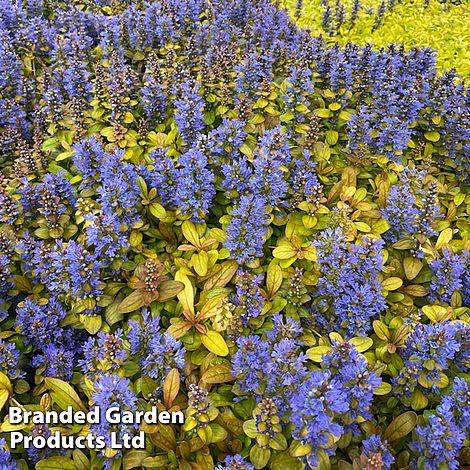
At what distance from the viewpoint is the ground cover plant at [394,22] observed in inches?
254

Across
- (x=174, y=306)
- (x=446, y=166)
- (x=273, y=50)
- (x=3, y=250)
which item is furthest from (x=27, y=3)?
(x=446, y=166)

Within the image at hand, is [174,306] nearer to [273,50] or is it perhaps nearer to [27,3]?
[273,50]

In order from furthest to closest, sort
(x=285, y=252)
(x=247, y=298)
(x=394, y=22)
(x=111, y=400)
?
1. (x=394, y=22)
2. (x=285, y=252)
3. (x=247, y=298)
4. (x=111, y=400)

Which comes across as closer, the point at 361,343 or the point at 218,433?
the point at 218,433

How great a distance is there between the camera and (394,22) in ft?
22.6

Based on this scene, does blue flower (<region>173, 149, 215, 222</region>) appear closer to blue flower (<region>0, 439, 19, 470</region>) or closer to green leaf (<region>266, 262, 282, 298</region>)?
green leaf (<region>266, 262, 282, 298</region>)

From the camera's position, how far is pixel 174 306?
331cm

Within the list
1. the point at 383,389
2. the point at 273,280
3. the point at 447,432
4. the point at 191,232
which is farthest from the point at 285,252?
the point at 447,432

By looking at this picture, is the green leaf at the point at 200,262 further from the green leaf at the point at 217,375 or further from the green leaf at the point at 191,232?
the green leaf at the point at 217,375

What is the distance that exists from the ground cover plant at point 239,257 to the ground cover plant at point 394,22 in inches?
76.7

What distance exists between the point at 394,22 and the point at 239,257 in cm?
540

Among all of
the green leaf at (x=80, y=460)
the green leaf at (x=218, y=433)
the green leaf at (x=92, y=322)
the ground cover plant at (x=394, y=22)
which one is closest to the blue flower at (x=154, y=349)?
the green leaf at (x=92, y=322)

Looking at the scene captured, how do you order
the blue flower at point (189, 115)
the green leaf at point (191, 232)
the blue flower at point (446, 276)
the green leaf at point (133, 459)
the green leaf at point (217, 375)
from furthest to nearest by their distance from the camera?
the blue flower at point (189, 115) < the green leaf at point (191, 232) < the blue flower at point (446, 276) < the green leaf at point (217, 375) < the green leaf at point (133, 459)

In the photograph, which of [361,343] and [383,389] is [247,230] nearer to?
[361,343]
